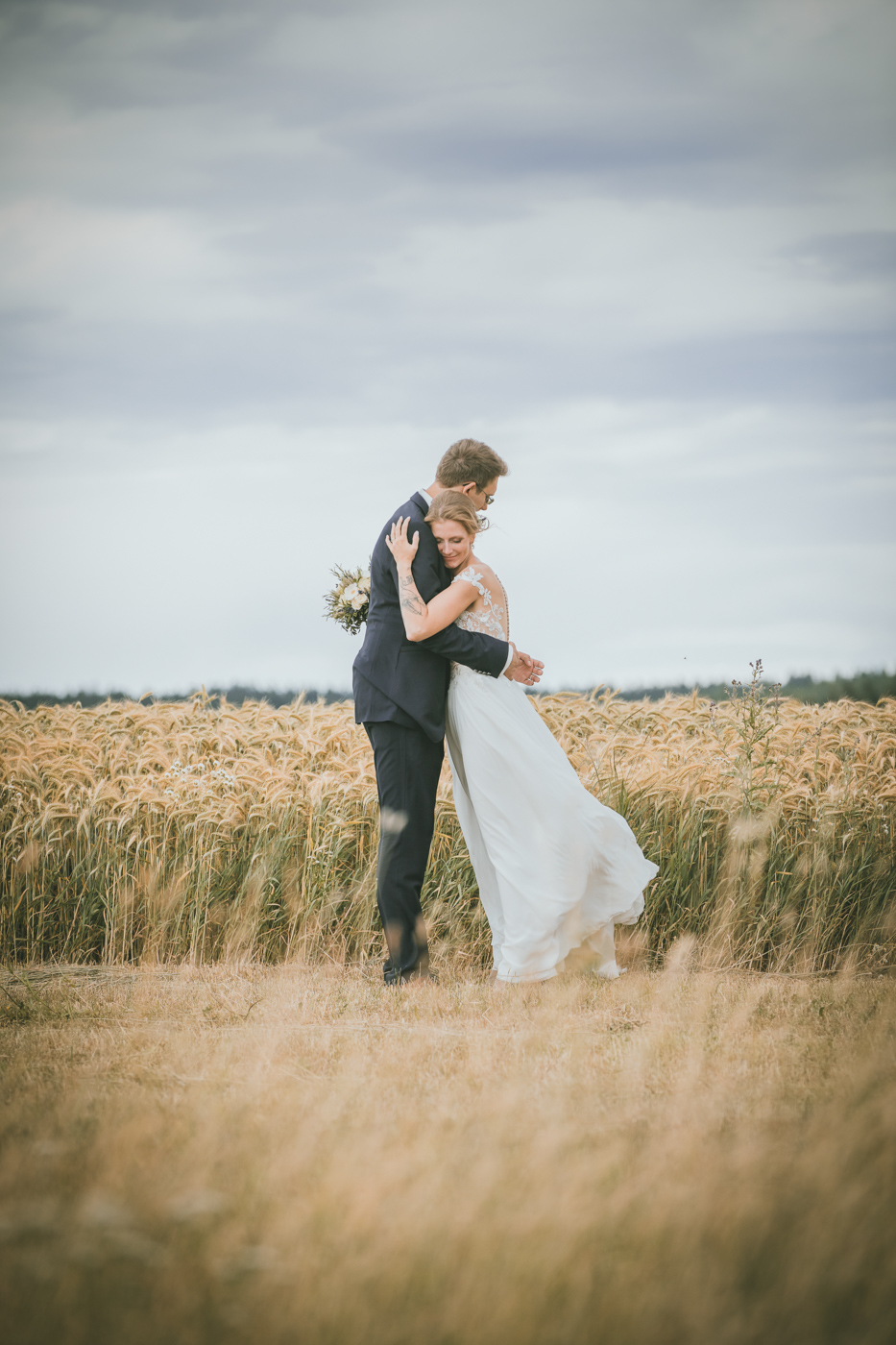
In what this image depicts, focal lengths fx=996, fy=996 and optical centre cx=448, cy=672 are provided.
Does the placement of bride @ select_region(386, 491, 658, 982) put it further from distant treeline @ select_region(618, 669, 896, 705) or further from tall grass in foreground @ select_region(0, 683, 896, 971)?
distant treeline @ select_region(618, 669, 896, 705)

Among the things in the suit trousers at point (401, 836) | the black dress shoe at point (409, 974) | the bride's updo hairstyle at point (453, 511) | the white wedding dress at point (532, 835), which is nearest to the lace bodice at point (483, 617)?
the white wedding dress at point (532, 835)

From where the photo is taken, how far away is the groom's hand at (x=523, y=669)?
517 centimetres

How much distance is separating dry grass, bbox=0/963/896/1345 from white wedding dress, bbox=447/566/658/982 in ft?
1.76

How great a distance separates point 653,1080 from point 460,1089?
679mm

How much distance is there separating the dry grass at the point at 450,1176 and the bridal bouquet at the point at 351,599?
2.16 metres

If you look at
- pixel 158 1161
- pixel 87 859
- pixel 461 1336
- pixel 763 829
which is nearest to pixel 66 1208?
pixel 158 1161

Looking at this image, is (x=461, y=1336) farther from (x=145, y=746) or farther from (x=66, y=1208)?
(x=145, y=746)

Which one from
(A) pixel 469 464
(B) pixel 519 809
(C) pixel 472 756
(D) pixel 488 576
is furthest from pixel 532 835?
(A) pixel 469 464

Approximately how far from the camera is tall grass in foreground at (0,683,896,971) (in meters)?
5.82

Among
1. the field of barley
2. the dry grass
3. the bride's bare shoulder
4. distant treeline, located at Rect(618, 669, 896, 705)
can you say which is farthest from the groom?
distant treeline, located at Rect(618, 669, 896, 705)

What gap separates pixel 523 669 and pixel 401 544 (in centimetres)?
94

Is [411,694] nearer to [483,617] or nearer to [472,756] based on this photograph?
[472,756]

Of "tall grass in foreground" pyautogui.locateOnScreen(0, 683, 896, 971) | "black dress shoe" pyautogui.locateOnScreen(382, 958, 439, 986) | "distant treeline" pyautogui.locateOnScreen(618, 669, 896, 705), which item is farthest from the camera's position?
"distant treeline" pyautogui.locateOnScreen(618, 669, 896, 705)

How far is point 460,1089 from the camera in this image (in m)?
3.30
